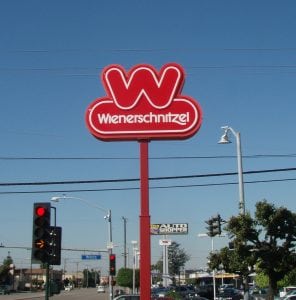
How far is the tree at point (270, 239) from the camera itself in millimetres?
24766

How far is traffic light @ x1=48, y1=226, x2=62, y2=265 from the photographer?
19.2 meters

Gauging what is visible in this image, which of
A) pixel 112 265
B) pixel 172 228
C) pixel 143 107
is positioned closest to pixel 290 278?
pixel 112 265

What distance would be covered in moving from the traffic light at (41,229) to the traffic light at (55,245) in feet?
0.93

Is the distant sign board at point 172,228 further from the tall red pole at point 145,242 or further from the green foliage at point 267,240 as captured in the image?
the tall red pole at point 145,242

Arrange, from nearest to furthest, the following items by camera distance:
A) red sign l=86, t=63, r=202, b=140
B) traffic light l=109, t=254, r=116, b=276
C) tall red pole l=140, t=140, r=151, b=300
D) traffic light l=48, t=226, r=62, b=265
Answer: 1. tall red pole l=140, t=140, r=151, b=300
2. red sign l=86, t=63, r=202, b=140
3. traffic light l=48, t=226, r=62, b=265
4. traffic light l=109, t=254, r=116, b=276

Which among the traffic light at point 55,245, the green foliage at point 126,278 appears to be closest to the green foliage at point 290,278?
the traffic light at point 55,245

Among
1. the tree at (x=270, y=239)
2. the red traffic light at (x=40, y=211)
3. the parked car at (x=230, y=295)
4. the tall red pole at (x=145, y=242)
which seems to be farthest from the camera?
the parked car at (x=230, y=295)

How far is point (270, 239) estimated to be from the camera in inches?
992

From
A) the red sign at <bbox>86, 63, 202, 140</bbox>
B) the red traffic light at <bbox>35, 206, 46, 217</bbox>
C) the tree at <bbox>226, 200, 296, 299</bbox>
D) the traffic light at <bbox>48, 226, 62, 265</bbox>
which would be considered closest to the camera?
the red sign at <bbox>86, 63, 202, 140</bbox>

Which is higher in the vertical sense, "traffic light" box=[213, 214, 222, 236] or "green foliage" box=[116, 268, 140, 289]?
"traffic light" box=[213, 214, 222, 236]

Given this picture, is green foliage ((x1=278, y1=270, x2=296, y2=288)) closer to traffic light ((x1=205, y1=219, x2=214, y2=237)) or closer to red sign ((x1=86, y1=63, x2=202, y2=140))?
traffic light ((x1=205, y1=219, x2=214, y2=237))

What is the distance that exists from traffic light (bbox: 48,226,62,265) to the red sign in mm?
6781

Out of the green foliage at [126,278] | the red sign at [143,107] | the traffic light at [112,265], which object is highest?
the red sign at [143,107]

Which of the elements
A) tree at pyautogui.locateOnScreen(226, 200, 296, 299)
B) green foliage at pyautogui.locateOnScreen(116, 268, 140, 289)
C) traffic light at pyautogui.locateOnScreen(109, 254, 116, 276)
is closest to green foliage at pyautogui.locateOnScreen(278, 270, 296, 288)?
tree at pyautogui.locateOnScreen(226, 200, 296, 299)
